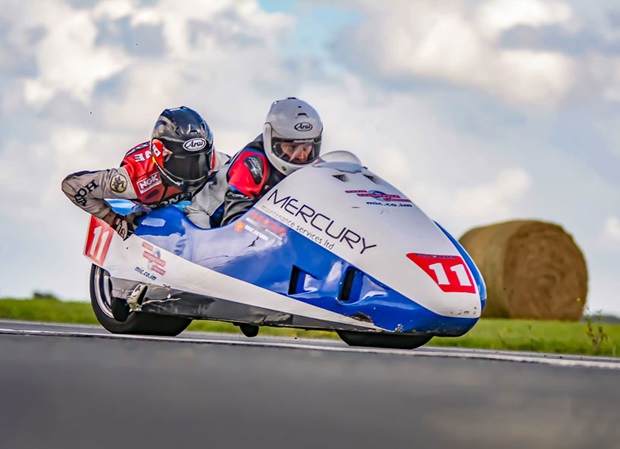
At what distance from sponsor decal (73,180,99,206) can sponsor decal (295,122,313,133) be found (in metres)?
1.82

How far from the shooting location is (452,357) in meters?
7.41

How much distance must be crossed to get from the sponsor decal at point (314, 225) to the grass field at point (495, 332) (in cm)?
326

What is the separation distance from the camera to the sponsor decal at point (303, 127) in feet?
29.4

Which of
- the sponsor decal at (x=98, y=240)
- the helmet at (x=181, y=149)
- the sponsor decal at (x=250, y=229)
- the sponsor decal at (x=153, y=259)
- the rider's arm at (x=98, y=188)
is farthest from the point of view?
the sponsor decal at (x=98, y=240)

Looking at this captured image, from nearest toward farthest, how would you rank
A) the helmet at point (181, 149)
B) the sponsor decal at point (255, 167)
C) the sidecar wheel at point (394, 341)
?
the sidecar wheel at point (394, 341), the sponsor decal at point (255, 167), the helmet at point (181, 149)

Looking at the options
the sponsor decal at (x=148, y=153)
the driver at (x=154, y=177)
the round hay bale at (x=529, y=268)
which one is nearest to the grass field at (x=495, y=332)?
the round hay bale at (x=529, y=268)

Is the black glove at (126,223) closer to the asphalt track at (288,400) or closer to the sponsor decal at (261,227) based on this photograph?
the sponsor decal at (261,227)

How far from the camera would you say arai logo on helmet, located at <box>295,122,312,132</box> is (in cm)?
897

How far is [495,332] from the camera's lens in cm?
1289

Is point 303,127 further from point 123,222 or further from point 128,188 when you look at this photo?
point 123,222

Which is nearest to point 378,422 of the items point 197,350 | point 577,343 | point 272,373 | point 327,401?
point 327,401

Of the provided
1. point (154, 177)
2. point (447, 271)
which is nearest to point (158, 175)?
point (154, 177)

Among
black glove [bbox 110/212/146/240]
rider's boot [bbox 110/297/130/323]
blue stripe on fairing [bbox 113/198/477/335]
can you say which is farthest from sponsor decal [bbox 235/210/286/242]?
rider's boot [bbox 110/297/130/323]

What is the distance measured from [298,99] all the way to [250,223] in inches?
53.9
